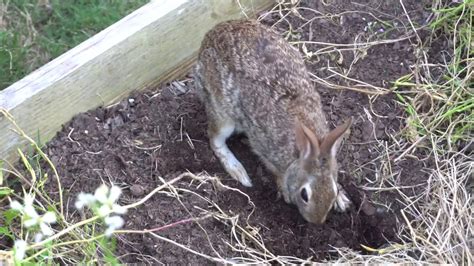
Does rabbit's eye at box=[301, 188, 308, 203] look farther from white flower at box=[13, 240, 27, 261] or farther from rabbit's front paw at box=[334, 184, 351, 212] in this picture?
white flower at box=[13, 240, 27, 261]

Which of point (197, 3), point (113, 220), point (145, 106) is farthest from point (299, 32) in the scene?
point (113, 220)

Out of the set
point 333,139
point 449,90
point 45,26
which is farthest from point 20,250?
point 45,26

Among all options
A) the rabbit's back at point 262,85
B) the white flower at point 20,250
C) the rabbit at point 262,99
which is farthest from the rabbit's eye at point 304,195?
the white flower at point 20,250

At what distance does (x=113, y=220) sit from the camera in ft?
9.75

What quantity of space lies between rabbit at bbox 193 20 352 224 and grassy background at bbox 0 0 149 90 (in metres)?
1.10

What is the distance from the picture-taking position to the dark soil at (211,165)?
14.1 feet

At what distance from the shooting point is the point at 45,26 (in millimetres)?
5652

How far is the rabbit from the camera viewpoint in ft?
15.0

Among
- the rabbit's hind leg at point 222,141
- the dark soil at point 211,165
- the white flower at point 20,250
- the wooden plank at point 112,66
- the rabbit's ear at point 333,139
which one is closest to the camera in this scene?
the white flower at point 20,250

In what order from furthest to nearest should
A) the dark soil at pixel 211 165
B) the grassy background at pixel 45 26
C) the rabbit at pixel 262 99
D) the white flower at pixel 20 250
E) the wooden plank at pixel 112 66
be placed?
the grassy background at pixel 45 26 → the rabbit at pixel 262 99 → the wooden plank at pixel 112 66 → the dark soil at pixel 211 165 → the white flower at pixel 20 250

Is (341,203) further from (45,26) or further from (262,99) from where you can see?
(45,26)

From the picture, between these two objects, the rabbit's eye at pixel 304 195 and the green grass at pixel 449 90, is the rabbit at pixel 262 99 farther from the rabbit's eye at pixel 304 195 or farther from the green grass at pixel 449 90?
the green grass at pixel 449 90

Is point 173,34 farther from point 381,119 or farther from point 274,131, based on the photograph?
point 381,119

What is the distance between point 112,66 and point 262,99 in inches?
33.0
